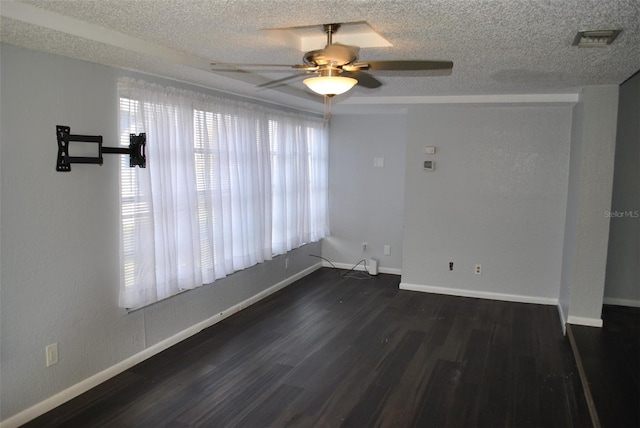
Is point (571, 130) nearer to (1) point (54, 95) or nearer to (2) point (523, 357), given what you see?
(2) point (523, 357)

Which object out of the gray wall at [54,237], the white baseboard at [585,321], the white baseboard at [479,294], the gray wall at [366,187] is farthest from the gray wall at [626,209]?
the gray wall at [54,237]

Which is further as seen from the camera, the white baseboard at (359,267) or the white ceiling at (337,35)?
the white baseboard at (359,267)

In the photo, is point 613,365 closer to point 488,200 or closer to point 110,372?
point 488,200

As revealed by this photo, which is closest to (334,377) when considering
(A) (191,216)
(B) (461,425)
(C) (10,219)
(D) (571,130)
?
(B) (461,425)

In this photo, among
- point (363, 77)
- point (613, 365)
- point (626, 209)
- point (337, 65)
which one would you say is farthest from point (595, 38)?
point (626, 209)

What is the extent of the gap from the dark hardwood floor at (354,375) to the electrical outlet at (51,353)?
0.32m

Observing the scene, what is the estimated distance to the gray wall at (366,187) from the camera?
6.28 m

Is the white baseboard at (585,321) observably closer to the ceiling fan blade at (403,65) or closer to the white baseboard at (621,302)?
the white baseboard at (621,302)

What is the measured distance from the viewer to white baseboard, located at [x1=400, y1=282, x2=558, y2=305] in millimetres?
5219

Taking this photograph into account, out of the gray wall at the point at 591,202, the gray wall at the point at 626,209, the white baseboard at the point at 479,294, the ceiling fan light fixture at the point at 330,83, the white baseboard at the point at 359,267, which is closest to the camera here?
the ceiling fan light fixture at the point at 330,83

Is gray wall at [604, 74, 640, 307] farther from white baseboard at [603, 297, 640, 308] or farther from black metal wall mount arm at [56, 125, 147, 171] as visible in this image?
black metal wall mount arm at [56, 125, 147, 171]

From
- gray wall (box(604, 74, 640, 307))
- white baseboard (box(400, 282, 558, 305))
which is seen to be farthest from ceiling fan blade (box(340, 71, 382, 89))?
gray wall (box(604, 74, 640, 307))

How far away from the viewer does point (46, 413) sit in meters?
2.90

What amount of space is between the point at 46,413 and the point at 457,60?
3588mm
